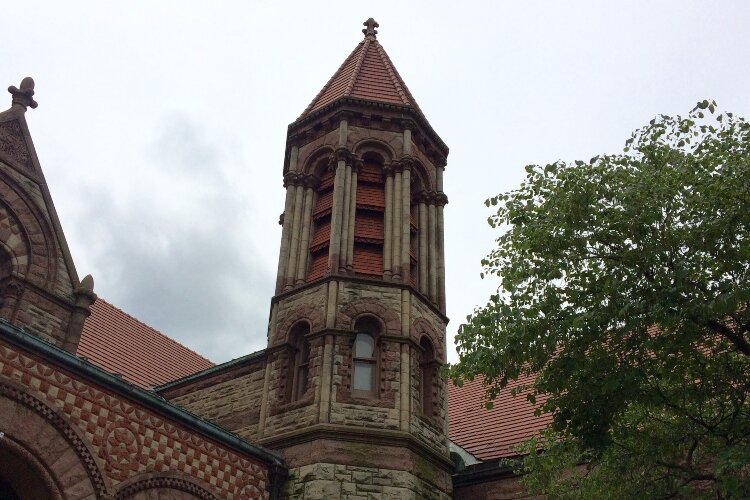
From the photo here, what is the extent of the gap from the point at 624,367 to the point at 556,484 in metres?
2.42

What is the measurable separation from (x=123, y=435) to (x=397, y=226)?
292 inches

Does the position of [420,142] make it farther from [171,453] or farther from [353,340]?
[171,453]

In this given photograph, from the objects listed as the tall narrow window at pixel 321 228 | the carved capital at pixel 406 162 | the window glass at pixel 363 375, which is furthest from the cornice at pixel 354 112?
the window glass at pixel 363 375

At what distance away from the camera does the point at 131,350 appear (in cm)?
1878

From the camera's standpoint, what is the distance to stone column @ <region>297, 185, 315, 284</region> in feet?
50.0

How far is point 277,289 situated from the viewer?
605 inches

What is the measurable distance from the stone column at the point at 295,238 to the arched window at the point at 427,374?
294 cm

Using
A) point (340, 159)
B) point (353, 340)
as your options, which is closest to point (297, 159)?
point (340, 159)

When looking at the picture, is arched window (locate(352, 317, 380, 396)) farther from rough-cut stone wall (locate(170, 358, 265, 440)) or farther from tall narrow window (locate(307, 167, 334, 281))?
rough-cut stone wall (locate(170, 358, 265, 440))

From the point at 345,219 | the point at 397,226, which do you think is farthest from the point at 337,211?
the point at 397,226

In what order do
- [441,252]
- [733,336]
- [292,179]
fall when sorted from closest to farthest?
1. [733,336]
2. [441,252]
3. [292,179]

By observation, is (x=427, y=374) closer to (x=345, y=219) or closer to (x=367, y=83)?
(x=345, y=219)

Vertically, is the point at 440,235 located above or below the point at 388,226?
above

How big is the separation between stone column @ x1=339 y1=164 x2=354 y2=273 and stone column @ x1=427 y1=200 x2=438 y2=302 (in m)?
2.05
